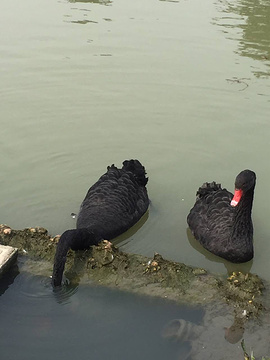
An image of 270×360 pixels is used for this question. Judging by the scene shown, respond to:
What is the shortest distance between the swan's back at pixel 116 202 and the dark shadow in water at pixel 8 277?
83 centimetres

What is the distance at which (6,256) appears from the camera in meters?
4.39

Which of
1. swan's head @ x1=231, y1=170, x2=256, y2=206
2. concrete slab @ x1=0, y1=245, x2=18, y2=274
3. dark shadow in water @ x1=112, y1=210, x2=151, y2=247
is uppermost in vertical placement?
swan's head @ x1=231, y1=170, x2=256, y2=206

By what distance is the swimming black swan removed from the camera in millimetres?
4891

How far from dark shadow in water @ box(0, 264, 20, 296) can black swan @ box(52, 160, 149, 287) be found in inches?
19.0

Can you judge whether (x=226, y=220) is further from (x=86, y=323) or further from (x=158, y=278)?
(x=86, y=323)

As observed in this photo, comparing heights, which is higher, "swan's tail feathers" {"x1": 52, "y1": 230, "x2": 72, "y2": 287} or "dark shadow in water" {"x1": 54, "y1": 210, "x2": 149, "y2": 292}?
"swan's tail feathers" {"x1": 52, "y1": 230, "x2": 72, "y2": 287}

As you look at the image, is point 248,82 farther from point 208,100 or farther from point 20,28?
point 20,28

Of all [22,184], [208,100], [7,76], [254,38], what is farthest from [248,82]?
[22,184]

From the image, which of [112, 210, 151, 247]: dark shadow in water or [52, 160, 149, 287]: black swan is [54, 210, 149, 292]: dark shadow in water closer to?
[52, 160, 149, 287]: black swan

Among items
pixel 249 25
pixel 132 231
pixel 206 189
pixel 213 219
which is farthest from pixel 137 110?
pixel 249 25

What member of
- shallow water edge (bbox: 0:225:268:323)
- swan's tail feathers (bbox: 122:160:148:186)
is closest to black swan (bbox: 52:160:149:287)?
swan's tail feathers (bbox: 122:160:148:186)

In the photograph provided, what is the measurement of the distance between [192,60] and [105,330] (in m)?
7.05

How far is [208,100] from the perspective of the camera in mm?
8562

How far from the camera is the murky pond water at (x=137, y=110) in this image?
5930 millimetres
